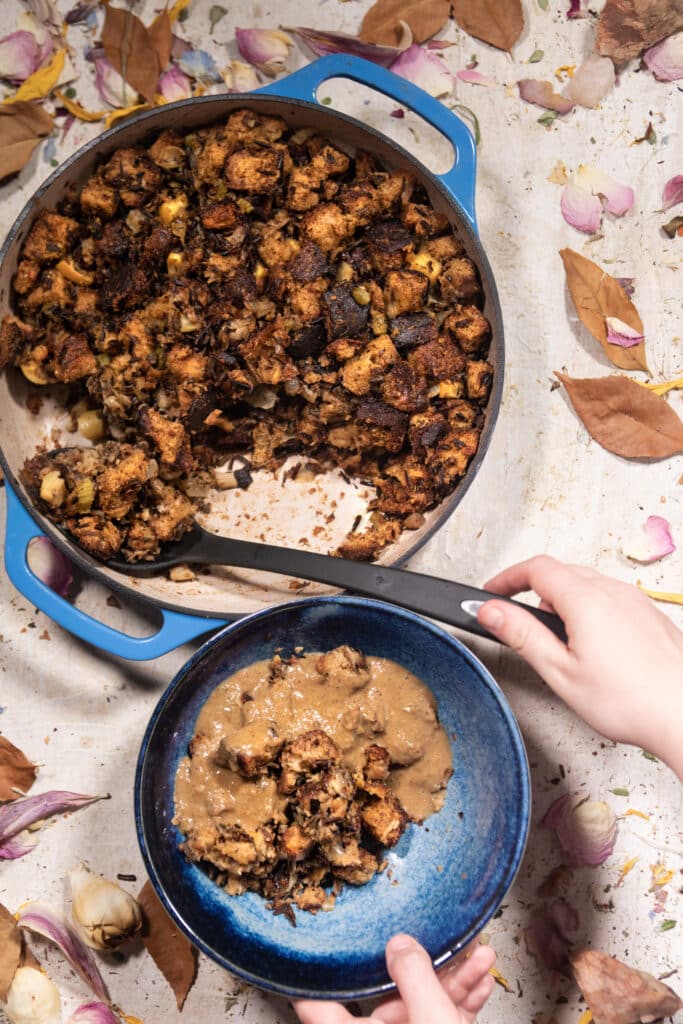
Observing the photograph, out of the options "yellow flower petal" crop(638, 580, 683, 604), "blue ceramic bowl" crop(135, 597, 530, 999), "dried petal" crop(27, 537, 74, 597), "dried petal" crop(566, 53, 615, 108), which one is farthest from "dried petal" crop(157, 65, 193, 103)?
"yellow flower petal" crop(638, 580, 683, 604)

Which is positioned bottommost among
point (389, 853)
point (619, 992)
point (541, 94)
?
point (619, 992)

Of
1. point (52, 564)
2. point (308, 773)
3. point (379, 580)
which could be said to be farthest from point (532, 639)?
point (52, 564)

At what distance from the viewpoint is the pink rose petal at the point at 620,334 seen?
4.31 feet

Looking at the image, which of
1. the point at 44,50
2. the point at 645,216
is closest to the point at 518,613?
the point at 645,216

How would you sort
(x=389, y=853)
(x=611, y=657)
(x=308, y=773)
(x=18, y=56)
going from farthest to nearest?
1. (x=18, y=56)
2. (x=389, y=853)
3. (x=308, y=773)
4. (x=611, y=657)

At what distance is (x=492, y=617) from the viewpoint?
3.22 feet

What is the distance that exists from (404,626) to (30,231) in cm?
74

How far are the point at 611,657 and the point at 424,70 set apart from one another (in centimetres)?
96

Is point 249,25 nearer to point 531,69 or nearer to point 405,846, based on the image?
point 531,69

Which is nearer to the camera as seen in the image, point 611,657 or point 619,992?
point 611,657

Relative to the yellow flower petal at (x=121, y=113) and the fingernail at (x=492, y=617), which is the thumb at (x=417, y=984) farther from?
the yellow flower petal at (x=121, y=113)

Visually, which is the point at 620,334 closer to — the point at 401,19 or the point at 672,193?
the point at 672,193

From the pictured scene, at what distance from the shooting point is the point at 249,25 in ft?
4.33

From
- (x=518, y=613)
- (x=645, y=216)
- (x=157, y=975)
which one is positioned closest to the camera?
(x=518, y=613)
